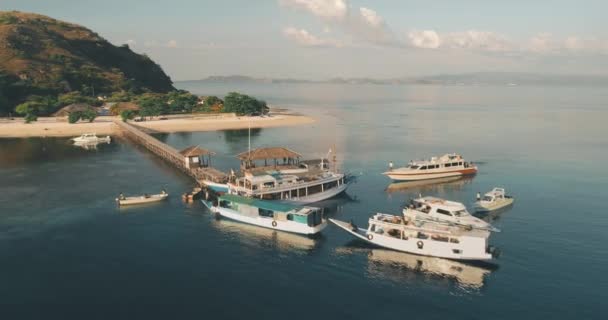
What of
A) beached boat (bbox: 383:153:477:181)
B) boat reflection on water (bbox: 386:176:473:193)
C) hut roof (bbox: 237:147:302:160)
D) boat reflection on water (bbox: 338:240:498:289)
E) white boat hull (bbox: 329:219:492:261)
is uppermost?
hut roof (bbox: 237:147:302:160)

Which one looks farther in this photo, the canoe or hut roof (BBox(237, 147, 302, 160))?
hut roof (BBox(237, 147, 302, 160))

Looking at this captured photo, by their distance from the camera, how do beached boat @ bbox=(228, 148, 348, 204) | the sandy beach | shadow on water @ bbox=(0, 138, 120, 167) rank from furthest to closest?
the sandy beach, shadow on water @ bbox=(0, 138, 120, 167), beached boat @ bbox=(228, 148, 348, 204)


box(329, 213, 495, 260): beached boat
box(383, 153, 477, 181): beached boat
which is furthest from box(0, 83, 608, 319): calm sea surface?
box(383, 153, 477, 181): beached boat

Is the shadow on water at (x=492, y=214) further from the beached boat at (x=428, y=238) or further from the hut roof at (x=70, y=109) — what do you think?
the hut roof at (x=70, y=109)

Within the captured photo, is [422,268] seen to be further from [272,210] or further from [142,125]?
[142,125]

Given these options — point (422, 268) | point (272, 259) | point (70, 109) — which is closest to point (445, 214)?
point (422, 268)

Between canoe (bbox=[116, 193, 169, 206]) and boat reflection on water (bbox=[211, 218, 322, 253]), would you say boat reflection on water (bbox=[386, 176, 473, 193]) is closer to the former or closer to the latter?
boat reflection on water (bbox=[211, 218, 322, 253])
